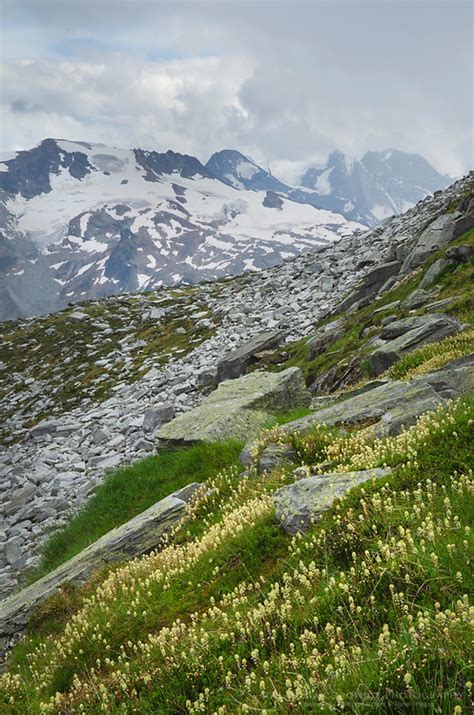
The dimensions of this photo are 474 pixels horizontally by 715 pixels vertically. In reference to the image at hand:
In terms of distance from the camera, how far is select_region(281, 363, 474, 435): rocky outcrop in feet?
30.9

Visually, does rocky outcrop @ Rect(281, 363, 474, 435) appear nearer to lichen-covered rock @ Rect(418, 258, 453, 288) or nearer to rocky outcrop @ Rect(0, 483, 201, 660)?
rocky outcrop @ Rect(0, 483, 201, 660)

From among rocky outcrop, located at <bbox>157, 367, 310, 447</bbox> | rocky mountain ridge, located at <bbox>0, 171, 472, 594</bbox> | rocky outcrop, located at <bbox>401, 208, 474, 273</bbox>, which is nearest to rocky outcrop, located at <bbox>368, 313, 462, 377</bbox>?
rocky outcrop, located at <bbox>157, 367, 310, 447</bbox>

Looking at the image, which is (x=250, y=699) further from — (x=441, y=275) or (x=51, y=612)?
(x=441, y=275)

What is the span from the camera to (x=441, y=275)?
82.6 feet

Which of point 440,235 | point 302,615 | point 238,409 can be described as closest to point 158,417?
point 238,409

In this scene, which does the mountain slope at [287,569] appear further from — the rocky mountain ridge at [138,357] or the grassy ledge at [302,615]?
the rocky mountain ridge at [138,357]

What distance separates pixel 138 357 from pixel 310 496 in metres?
36.0

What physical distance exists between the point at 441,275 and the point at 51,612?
2350cm

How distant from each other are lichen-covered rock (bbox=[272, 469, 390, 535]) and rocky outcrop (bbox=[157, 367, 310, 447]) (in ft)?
20.8

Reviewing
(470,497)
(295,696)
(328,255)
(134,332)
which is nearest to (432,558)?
(470,497)

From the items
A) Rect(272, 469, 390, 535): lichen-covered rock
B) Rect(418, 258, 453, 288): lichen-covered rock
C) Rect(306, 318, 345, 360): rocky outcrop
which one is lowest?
Rect(306, 318, 345, 360): rocky outcrop

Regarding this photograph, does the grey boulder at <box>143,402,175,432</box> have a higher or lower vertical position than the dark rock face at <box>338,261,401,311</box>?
lower

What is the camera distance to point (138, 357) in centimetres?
4150

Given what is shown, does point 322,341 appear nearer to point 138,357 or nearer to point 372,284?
point 372,284
